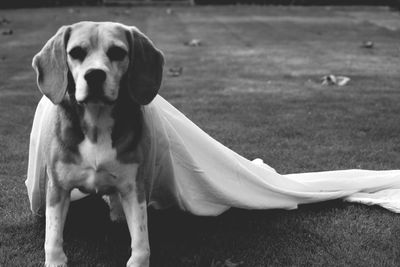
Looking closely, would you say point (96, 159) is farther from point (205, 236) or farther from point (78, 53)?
point (205, 236)

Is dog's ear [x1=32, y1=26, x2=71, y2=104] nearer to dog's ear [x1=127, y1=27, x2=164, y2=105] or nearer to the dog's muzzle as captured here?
the dog's muzzle

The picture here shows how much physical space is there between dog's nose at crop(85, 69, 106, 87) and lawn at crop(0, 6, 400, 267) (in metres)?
1.22

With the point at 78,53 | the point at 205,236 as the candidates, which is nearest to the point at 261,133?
the point at 205,236

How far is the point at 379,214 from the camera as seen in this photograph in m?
4.78

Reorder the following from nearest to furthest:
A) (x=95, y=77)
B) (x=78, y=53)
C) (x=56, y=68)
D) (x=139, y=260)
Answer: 1. (x=95, y=77)
2. (x=78, y=53)
3. (x=56, y=68)
4. (x=139, y=260)

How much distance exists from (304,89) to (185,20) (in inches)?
412

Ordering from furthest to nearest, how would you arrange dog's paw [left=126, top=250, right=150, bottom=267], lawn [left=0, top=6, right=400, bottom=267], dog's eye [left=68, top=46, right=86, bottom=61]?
lawn [left=0, top=6, right=400, bottom=267] < dog's paw [left=126, top=250, right=150, bottom=267] < dog's eye [left=68, top=46, right=86, bottom=61]

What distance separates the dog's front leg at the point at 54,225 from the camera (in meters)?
3.66

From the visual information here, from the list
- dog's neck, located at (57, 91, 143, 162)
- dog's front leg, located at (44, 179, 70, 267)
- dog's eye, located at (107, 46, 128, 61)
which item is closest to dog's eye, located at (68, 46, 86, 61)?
dog's eye, located at (107, 46, 128, 61)

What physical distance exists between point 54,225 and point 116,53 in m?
1.05

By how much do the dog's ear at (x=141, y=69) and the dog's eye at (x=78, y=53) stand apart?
0.28 m

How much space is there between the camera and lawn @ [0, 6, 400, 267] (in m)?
4.13

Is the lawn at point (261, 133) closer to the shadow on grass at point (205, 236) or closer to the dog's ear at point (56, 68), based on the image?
the shadow on grass at point (205, 236)

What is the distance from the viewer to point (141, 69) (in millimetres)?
3613
